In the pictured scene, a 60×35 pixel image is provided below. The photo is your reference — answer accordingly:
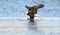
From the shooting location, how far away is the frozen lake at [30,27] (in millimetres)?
841

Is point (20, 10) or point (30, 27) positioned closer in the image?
point (30, 27)

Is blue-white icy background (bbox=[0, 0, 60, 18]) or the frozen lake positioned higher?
the frozen lake

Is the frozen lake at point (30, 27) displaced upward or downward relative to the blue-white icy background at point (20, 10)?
upward

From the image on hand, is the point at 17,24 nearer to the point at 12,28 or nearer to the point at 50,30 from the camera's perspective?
the point at 12,28

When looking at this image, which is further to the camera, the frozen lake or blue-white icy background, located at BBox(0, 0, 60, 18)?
blue-white icy background, located at BBox(0, 0, 60, 18)

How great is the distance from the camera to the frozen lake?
84 centimetres

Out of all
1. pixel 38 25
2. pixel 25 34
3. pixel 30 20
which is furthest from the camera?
pixel 30 20

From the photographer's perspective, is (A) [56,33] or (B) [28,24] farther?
(B) [28,24]

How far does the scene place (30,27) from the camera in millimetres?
928

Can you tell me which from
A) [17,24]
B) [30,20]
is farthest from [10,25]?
[30,20]

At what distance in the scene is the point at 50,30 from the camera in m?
0.88

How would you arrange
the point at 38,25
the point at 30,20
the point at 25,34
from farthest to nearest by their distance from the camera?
the point at 30,20 → the point at 38,25 → the point at 25,34

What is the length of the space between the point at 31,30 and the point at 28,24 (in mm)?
114

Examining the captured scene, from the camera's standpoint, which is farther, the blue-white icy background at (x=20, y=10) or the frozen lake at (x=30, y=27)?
the blue-white icy background at (x=20, y=10)
